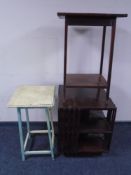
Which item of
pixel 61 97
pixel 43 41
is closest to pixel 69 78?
pixel 61 97

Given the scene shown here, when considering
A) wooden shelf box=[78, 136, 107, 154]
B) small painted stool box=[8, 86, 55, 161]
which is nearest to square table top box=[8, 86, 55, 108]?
small painted stool box=[8, 86, 55, 161]

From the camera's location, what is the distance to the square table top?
1.67 meters

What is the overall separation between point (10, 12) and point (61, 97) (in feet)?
3.34

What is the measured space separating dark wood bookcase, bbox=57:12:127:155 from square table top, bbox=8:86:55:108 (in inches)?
4.9

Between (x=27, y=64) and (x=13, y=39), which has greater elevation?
(x=13, y=39)

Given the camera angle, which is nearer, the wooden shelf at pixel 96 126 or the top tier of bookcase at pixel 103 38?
the top tier of bookcase at pixel 103 38

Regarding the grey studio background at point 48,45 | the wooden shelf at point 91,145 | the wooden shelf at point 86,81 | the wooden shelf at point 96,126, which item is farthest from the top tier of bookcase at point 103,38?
the wooden shelf at point 91,145

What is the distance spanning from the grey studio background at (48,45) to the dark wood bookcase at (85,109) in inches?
7.7

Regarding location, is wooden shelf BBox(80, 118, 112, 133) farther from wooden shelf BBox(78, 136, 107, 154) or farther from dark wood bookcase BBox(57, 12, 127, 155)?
wooden shelf BBox(78, 136, 107, 154)

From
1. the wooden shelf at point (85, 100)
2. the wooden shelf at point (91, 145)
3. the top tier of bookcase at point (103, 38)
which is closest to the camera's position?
the top tier of bookcase at point (103, 38)

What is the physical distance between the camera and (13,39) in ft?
6.85

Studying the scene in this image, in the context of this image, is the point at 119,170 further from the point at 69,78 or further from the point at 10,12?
the point at 10,12

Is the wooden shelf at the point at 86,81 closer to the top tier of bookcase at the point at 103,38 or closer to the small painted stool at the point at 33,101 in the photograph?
the top tier of bookcase at the point at 103,38

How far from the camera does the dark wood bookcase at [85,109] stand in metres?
1.68
